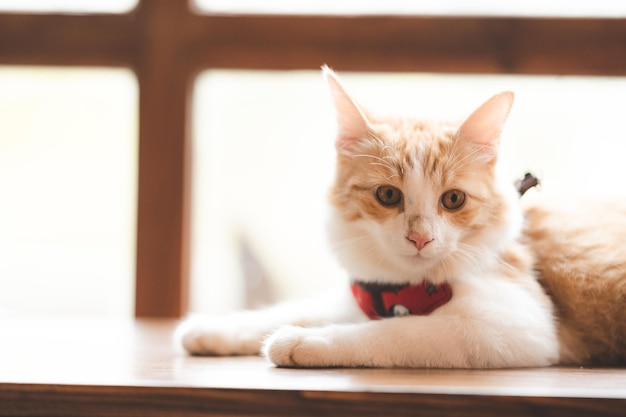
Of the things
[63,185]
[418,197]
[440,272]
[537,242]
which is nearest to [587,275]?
[537,242]

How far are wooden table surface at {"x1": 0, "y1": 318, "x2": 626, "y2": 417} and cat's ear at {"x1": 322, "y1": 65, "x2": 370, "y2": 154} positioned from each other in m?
0.53

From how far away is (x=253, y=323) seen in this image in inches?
58.6

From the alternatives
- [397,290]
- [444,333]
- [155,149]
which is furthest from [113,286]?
[444,333]

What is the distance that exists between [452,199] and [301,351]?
448 mm

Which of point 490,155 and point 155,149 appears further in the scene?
point 155,149

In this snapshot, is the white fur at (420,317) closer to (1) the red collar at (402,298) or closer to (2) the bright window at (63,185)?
A: (1) the red collar at (402,298)

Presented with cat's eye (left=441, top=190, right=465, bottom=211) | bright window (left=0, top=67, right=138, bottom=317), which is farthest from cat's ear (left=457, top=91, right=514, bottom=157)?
bright window (left=0, top=67, right=138, bottom=317)

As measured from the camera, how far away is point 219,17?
6.69 feet

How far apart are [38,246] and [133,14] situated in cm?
84

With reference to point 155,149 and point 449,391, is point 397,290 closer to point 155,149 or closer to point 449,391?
point 449,391

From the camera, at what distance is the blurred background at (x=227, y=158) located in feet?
6.59

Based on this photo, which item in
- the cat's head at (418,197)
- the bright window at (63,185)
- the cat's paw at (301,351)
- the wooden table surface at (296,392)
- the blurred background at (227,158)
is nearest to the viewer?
the wooden table surface at (296,392)

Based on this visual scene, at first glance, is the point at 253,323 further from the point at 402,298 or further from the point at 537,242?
the point at 537,242

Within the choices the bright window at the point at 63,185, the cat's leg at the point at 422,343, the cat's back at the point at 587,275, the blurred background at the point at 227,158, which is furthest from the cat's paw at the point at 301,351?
the bright window at the point at 63,185
